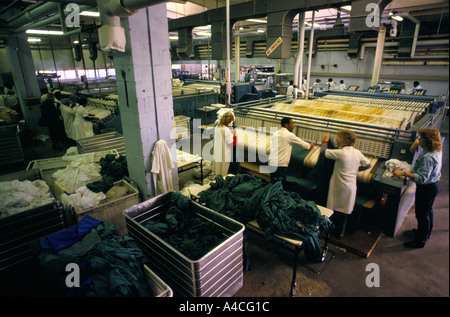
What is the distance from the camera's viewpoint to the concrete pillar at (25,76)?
Result: 8.56 metres

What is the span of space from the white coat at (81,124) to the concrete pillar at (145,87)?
13.5 ft

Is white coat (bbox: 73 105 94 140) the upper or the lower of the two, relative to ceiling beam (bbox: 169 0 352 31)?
lower

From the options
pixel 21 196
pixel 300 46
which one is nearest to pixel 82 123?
pixel 21 196

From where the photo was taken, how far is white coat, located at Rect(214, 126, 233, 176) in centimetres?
490

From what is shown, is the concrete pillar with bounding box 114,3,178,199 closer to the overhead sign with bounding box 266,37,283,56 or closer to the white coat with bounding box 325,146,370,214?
the overhead sign with bounding box 266,37,283,56

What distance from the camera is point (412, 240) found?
4117 mm

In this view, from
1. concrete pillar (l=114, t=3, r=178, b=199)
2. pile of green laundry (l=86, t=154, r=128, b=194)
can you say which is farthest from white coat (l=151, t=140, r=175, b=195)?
pile of green laundry (l=86, t=154, r=128, b=194)

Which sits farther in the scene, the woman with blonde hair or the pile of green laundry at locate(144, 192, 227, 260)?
the woman with blonde hair

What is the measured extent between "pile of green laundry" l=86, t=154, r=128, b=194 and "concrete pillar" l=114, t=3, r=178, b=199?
30 cm

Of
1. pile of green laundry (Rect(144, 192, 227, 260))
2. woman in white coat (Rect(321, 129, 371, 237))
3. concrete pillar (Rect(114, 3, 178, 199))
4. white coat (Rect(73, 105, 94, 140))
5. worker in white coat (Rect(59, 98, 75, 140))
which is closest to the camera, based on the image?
pile of green laundry (Rect(144, 192, 227, 260))

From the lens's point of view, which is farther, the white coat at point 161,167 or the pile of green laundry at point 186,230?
the white coat at point 161,167

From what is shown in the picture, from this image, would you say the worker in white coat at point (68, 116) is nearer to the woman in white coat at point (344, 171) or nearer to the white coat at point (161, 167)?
the white coat at point (161, 167)

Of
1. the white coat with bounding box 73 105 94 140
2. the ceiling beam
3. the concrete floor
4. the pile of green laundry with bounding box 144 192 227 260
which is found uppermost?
the ceiling beam

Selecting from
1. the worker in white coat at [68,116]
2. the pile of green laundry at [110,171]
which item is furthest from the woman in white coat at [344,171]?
the worker in white coat at [68,116]
